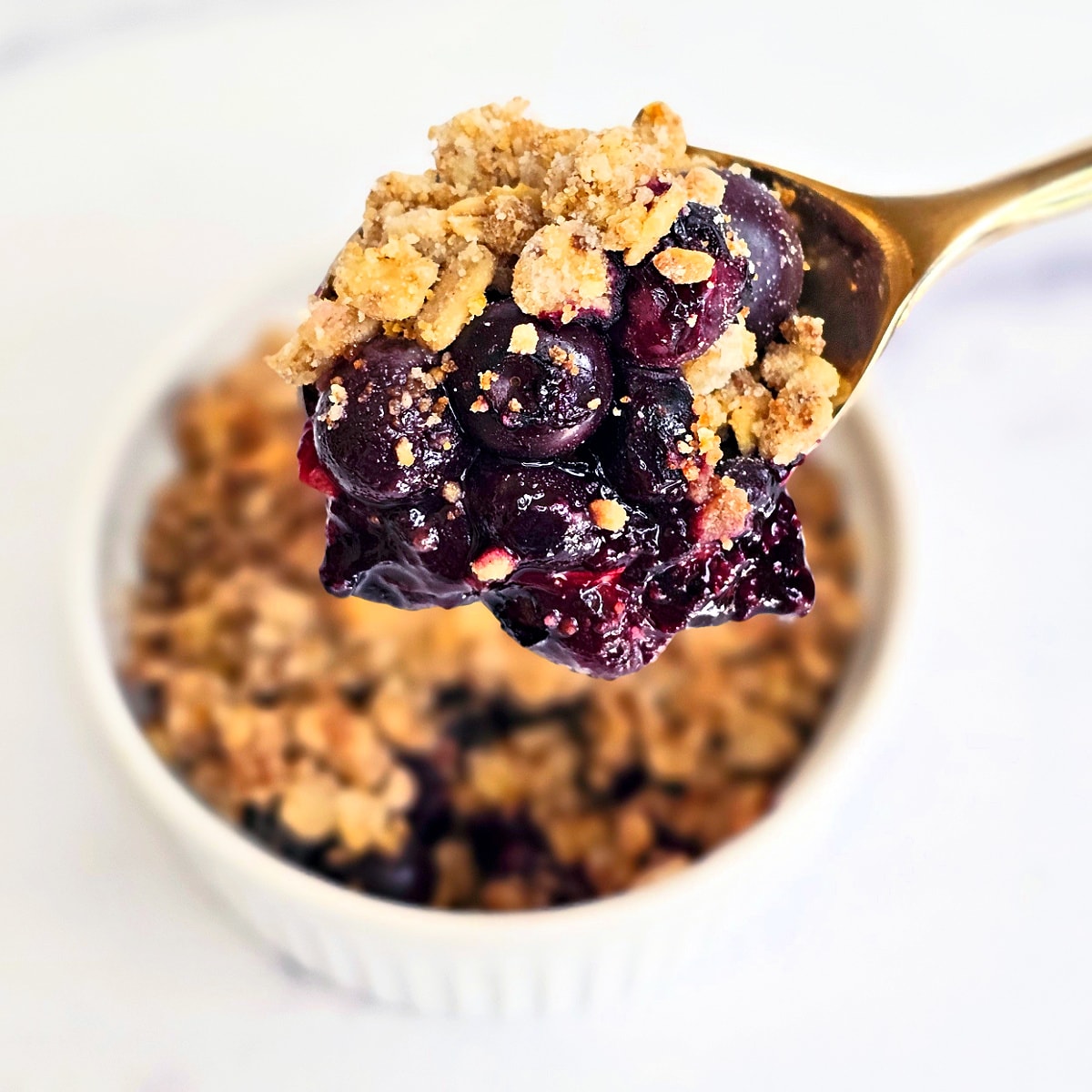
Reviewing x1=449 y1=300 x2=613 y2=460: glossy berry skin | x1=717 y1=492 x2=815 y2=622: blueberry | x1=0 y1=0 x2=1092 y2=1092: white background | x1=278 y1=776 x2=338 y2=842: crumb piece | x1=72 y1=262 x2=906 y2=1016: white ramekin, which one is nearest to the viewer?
x1=449 y1=300 x2=613 y2=460: glossy berry skin

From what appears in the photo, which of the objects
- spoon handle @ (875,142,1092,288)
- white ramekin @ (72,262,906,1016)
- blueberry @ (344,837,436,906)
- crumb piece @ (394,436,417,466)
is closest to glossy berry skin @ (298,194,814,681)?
crumb piece @ (394,436,417,466)

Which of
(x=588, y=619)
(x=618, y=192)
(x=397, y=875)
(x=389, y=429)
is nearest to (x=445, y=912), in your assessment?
(x=397, y=875)

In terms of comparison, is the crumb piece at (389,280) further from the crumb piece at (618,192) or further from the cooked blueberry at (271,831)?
the cooked blueberry at (271,831)

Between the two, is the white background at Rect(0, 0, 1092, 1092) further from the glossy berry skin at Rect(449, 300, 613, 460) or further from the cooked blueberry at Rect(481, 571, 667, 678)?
the glossy berry skin at Rect(449, 300, 613, 460)

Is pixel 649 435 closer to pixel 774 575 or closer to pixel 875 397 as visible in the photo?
pixel 774 575

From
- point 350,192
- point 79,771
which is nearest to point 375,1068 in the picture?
point 79,771

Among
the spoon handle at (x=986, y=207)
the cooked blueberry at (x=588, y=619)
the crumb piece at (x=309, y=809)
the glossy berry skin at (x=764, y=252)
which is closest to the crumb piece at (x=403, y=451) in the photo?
the cooked blueberry at (x=588, y=619)
